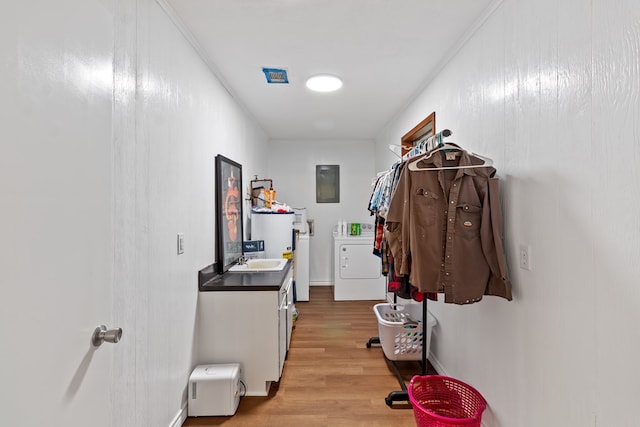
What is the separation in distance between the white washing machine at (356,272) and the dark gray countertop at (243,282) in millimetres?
1845

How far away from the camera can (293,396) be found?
2105 millimetres

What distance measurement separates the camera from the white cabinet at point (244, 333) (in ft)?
6.91

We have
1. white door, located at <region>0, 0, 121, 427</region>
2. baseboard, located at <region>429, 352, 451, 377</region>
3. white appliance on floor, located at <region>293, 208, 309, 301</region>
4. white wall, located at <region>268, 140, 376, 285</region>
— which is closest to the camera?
white door, located at <region>0, 0, 121, 427</region>

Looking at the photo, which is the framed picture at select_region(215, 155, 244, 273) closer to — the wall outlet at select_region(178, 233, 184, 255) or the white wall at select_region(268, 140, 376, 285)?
the wall outlet at select_region(178, 233, 184, 255)

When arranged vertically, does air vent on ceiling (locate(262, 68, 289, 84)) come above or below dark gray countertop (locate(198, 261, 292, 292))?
above

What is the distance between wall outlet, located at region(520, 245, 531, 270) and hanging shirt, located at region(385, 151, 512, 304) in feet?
0.25

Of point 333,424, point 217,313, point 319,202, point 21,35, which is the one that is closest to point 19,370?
point 21,35

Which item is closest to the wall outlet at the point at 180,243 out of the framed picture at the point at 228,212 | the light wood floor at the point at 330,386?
the framed picture at the point at 228,212

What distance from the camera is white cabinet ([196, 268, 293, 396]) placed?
2105 mm

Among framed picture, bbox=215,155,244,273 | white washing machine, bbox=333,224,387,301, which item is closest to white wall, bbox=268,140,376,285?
white washing machine, bbox=333,224,387,301

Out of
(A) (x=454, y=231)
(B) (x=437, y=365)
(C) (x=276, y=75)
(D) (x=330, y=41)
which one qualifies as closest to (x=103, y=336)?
(A) (x=454, y=231)

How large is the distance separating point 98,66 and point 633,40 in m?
1.62

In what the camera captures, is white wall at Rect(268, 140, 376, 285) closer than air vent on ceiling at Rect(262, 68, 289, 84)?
No

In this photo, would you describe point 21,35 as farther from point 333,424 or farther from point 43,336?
point 333,424
